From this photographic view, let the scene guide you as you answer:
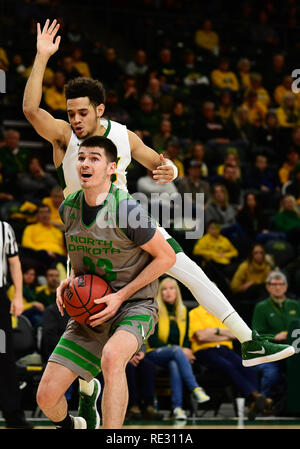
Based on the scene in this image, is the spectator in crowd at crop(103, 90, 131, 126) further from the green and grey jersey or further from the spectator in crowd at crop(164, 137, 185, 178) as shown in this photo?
the green and grey jersey

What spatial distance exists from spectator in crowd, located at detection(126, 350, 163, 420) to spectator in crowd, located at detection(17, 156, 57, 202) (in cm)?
361

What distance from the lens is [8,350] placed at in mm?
7602

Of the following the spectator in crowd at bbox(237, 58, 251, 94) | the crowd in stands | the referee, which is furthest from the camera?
the spectator in crowd at bbox(237, 58, 251, 94)

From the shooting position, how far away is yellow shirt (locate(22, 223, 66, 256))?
1073cm

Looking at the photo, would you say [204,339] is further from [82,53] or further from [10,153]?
[82,53]

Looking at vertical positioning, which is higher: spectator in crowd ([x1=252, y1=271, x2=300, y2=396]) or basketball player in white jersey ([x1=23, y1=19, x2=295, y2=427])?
basketball player in white jersey ([x1=23, y1=19, x2=295, y2=427])

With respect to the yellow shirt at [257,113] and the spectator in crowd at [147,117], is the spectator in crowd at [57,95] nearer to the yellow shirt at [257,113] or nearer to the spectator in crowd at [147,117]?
the spectator in crowd at [147,117]

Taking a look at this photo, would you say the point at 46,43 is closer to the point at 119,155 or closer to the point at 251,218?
the point at 119,155

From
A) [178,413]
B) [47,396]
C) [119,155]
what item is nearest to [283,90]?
[178,413]

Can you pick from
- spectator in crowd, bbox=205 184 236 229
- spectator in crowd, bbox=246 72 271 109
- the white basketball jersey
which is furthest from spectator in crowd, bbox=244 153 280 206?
the white basketball jersey

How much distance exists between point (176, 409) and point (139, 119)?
6419 millimetres

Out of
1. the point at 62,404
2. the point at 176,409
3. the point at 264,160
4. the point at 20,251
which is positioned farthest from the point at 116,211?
the point at 264,160

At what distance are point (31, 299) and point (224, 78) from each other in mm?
8292

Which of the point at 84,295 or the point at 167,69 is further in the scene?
the point at 167,69
